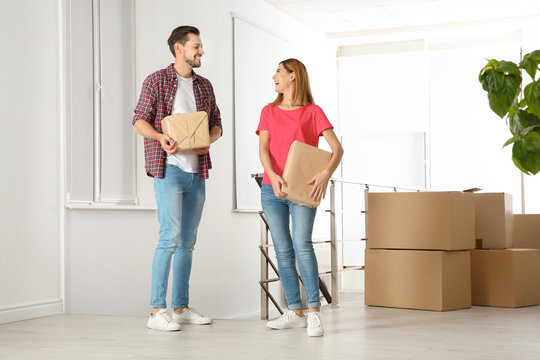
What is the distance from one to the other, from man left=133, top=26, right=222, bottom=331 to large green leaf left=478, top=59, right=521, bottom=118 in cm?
163

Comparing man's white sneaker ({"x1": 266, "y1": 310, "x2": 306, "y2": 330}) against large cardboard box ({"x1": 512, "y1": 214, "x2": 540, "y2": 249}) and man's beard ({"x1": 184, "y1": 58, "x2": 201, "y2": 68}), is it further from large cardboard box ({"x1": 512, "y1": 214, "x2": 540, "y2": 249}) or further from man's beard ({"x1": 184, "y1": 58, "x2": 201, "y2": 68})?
large cardboard box ({"x1": 512, "y1": 214, "x2": 540, "y2": 249})

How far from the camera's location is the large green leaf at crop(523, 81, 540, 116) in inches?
38.0

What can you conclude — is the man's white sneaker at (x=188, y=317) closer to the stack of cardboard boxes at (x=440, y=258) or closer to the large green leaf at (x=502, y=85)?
the stack of cardboard boxes at (x=440, y=258)

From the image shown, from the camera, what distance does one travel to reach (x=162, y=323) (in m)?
2.56

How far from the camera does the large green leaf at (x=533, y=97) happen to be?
964 millimetres

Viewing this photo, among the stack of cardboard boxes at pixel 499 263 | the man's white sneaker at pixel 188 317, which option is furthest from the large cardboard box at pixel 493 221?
the man's white sneaker at pixel 188 317

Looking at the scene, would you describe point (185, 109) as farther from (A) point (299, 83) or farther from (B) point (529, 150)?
(B) point (529, 150)

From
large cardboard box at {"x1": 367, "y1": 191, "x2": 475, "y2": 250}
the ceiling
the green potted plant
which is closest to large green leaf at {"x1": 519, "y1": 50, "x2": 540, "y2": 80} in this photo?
the green potted plant

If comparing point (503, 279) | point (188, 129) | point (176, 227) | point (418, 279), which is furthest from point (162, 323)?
point (503, 279)

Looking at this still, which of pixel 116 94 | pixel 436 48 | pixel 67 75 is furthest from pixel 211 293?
pixel 436 48

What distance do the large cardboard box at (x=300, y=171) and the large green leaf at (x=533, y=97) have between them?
1.52 m

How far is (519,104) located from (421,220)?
240 cm

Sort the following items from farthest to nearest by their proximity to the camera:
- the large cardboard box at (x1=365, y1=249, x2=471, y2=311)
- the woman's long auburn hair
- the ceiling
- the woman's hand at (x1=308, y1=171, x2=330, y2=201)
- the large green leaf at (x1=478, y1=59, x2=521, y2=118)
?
the ceiling
the large cardboard box at (x1=365, y1=249, x2=471, y2=311)
the woman's long auburn hair
the woman's hand at (x1=308, y1=171, x2=330, y2=201)
the large green leaf at (x1=478, y1=59, x2=521, y2=118)

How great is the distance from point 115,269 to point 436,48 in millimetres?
4116
